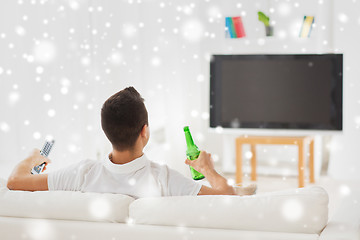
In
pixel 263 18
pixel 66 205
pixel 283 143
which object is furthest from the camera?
pixel 263 18

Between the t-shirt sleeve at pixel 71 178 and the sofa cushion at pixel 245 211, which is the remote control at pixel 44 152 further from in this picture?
the sofa cushion at pixel 245 211

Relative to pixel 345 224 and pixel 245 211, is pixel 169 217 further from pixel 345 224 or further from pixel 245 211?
pixel 345 224

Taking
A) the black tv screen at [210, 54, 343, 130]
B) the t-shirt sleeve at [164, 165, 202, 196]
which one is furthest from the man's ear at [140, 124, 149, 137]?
the black tv screen at [210, 54, 343, 130]

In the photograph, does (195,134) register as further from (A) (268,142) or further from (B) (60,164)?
(B) (60,164)

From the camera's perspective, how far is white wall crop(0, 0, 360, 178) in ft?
8.95

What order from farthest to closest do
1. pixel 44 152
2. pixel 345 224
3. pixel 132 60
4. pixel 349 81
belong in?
pixel 349 81
pixel 132 60
pixel 44 152
pixel 345 224

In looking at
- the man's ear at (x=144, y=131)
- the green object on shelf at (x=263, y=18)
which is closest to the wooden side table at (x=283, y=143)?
the green object on shelf at (x=263, y=18)

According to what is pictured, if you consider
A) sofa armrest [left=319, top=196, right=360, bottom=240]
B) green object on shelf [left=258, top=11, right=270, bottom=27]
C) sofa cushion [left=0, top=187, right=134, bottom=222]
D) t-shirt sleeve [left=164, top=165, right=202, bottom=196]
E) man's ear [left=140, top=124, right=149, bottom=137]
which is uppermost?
green object on shelf [left=258, top=11, right=270, bottom=27]

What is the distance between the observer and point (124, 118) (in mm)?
1562

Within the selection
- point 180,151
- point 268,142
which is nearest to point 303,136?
point 268,142

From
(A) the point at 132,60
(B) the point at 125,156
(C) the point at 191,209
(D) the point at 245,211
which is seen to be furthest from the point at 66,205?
(A) the point at 132,60

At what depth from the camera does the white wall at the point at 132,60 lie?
2729mm

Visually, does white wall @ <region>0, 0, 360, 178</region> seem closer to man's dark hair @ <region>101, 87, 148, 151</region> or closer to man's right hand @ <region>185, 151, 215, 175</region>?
man's dark hair @ <region>101, 87, 148, 151</region>

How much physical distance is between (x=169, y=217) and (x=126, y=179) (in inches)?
9.3
